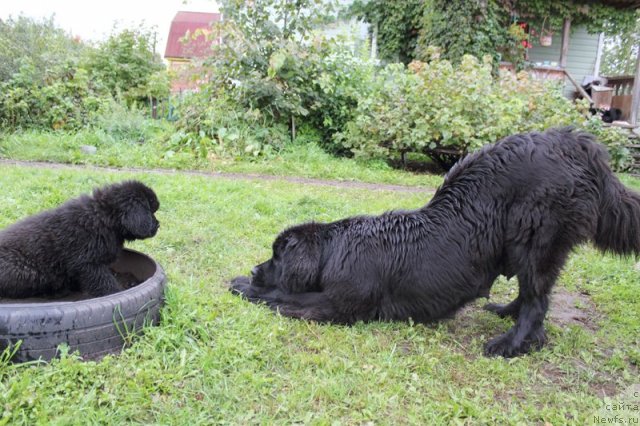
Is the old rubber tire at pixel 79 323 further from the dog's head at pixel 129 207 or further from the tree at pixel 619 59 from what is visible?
the tree at pixel 619 59

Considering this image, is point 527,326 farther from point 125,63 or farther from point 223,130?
point 125,63

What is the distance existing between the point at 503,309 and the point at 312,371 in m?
1.68

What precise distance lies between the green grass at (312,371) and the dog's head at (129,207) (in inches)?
18.9

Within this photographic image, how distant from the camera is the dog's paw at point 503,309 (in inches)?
133

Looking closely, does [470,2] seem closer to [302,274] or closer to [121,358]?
[302,274]

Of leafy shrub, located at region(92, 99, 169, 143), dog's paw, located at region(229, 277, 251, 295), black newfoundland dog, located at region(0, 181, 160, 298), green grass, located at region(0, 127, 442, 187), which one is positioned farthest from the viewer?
leafy shrub, located at region(92, 99, 169, 143)

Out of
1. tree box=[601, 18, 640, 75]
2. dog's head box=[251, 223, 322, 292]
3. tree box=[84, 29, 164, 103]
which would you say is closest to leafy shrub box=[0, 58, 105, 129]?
tree box=[84, 29, 164, 103]

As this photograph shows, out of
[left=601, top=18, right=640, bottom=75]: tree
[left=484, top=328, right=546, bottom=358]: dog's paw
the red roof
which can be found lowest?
[left=484, top=328, right=546, bottom=358]: dog's paw

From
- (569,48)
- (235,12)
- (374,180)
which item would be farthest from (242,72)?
(569,48)

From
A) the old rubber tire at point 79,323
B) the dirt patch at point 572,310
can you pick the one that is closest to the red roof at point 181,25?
the dirt patch at point 572,310

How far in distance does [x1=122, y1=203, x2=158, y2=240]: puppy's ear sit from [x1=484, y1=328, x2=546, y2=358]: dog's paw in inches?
93.0

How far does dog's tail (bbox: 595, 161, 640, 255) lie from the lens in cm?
292

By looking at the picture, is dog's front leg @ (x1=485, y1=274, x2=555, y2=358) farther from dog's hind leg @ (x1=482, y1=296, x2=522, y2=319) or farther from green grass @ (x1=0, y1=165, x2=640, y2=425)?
dog's hind leg @ (x1=482, y1=296, x2=522, y2=319)

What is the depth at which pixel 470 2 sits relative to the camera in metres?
13.5
